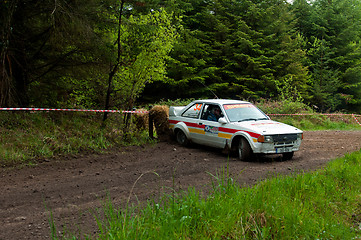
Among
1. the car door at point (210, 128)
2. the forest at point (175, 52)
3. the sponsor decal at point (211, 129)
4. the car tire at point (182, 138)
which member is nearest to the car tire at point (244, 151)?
the car door at point (210, 128)

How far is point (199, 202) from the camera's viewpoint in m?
4.90

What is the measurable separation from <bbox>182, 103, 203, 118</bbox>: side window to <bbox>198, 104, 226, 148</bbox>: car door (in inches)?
10.3

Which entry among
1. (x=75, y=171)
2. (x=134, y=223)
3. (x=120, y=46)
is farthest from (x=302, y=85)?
(x=134, y=223)

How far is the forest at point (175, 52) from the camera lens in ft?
34.6

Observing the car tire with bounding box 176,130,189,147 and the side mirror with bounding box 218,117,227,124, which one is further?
the car tire with bounding box 176,130,189,147

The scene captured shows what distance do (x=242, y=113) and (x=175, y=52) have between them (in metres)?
22.7

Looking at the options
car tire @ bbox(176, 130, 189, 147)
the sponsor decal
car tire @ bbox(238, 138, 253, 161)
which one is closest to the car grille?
car tire @ bbox(238, 138, 253, 161)

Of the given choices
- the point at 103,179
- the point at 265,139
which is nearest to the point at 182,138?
the point at 265,139

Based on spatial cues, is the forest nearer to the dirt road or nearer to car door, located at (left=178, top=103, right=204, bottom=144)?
car door, located at (left=178, top=103, right=204, bottom=144)

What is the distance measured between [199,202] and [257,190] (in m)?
1.11

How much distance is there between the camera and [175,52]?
3241 cm

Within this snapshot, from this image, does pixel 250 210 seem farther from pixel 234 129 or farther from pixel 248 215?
pixel 234 129

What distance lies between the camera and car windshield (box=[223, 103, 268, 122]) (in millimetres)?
10448

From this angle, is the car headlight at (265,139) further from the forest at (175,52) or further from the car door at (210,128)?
the forest at (175,52)
